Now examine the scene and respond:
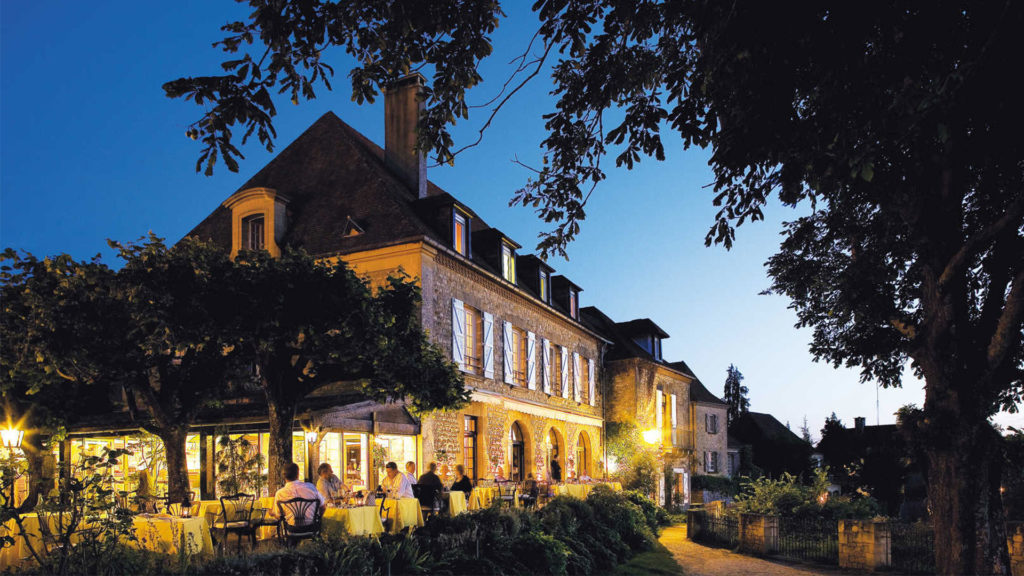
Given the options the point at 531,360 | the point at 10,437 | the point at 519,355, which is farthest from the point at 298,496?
the point at 531,360

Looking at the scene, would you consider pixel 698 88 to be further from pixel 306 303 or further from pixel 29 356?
pixel 29 356

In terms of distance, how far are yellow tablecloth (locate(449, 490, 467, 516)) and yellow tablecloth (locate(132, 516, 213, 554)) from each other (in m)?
4.80

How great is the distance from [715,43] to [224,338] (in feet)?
29.3

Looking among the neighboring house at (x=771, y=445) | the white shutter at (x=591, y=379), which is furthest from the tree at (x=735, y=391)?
the white shutter at (x=591, y=379)

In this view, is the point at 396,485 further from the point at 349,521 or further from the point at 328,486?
the point at 349,521

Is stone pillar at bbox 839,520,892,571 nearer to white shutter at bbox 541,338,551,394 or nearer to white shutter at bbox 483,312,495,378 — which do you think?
white shutter at bbox 483,312,495,378

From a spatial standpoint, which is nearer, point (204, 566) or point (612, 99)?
point (612, 99)

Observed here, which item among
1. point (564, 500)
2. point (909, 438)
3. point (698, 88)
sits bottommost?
point (564, 500)

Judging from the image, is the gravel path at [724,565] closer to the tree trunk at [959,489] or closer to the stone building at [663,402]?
the tree trunk at [959,489]

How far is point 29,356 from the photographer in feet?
41.3

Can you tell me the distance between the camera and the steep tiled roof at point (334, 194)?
1791cm

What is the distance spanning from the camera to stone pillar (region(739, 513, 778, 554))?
1531cm

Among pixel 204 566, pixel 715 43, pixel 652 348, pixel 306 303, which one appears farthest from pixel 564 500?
pixel 652 348

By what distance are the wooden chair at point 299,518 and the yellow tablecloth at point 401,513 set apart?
1842mm
